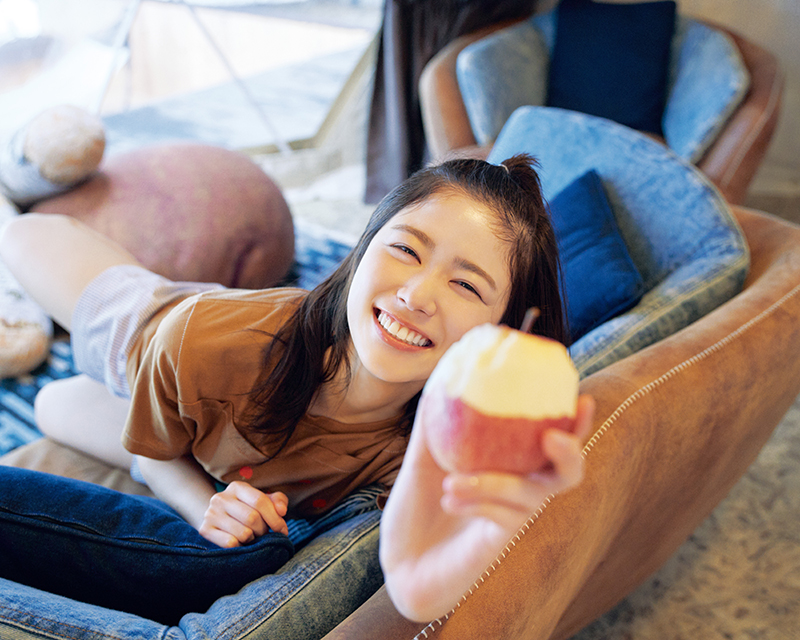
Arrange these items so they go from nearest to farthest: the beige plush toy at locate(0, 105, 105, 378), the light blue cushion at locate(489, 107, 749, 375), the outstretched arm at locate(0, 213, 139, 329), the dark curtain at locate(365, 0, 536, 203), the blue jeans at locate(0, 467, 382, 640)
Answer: the blue jeans at locate(0, 467, 382, 640)
the light blue cushion at locate(489, 107, 749, 375)
the outstretched arm at locate(0, 213, 139, 329)
the beige plush toy at locate(0, 105, 105, 378)
the dark curtain at locate(365, 0, 536, 203)

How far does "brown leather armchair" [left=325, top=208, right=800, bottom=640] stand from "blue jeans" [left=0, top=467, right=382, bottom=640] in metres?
0.09

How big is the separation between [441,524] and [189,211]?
160 cm

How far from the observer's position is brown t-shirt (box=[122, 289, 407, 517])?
1052 mm

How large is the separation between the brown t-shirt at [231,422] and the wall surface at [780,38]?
360 cm

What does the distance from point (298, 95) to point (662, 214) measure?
123 inches

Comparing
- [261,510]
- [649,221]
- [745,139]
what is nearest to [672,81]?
[745,139]

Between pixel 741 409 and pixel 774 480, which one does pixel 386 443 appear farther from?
pixel 774 480

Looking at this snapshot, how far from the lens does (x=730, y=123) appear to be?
8.52ft

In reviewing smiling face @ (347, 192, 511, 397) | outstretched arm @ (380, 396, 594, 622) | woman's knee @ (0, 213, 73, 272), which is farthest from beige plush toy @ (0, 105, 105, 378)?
outstretched arm @ (380, 396, 594, 622)

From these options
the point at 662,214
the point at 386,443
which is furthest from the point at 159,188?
the point at 662,214

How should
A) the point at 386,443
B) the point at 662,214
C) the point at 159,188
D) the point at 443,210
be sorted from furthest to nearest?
the point at 159,188, the point at 662,214, the point at 386,443, the point at 443,210

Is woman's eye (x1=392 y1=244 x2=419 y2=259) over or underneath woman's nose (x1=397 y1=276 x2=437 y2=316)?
over

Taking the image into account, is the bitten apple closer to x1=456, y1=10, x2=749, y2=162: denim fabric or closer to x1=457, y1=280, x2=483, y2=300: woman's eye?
x1=457, y1=280, x2=483, y2=300: woman's eye

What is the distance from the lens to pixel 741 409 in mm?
1143
